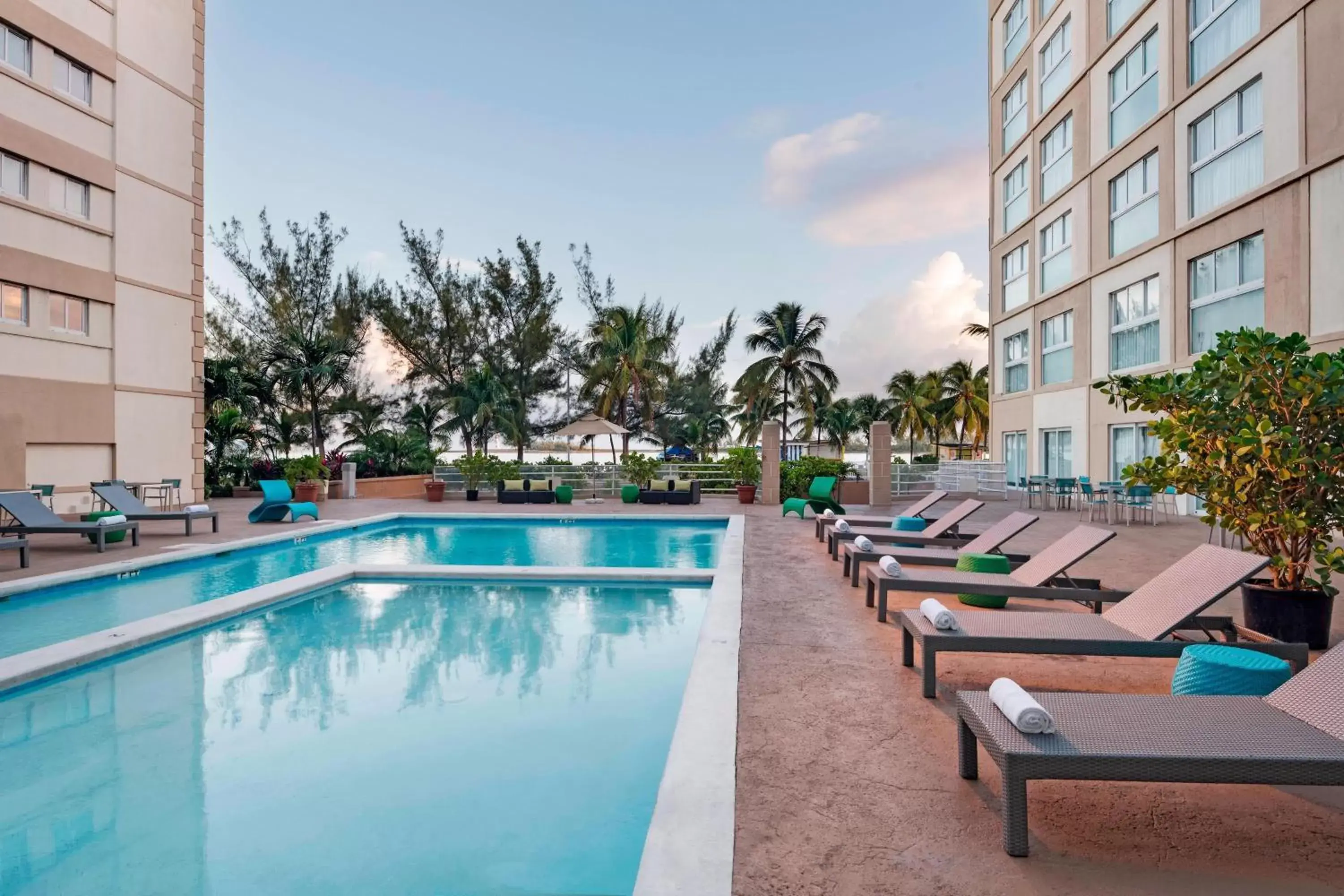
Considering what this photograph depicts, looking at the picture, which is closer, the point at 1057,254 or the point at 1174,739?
the point at 1174,739

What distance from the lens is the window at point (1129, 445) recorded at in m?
16.4

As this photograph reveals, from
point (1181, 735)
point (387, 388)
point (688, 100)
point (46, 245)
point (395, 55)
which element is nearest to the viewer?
point (1181, 735)

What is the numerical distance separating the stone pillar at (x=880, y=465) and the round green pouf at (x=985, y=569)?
38.4ft

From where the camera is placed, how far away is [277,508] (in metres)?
15.1

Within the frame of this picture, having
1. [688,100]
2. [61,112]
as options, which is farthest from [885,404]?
[61,112]

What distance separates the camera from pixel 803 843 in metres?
2.64

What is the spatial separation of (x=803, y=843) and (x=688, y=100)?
972 inches

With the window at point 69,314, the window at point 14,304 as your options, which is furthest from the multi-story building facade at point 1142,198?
the window at point 14,304

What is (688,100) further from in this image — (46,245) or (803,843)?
(803,843)

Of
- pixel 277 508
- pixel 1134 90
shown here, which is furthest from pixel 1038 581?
pixel 1134 90

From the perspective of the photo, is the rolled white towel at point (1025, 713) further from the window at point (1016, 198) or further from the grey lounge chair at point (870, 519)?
the window at point (1016, 198)

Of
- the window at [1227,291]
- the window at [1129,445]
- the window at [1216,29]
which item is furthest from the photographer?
the window at [1129,445]

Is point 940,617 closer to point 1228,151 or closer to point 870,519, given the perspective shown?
point 870,519

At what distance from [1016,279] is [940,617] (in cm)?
2277
